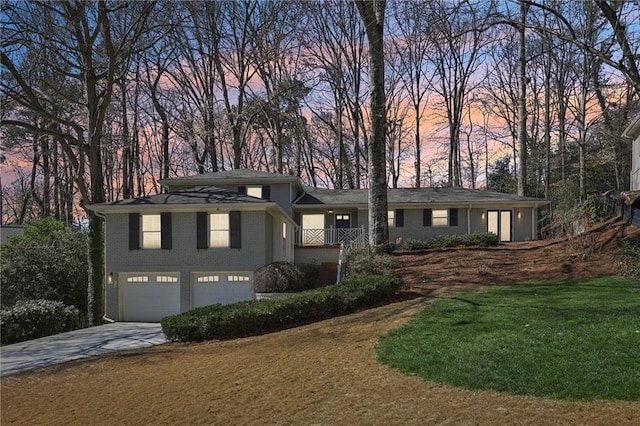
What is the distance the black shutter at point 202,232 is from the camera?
1750cm

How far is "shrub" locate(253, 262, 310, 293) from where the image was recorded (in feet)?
52.9

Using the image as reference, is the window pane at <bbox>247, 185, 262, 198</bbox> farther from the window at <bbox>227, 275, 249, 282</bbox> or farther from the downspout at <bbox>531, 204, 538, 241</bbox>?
the downspout at <bbox>531, 204, 538, 241</bbox>

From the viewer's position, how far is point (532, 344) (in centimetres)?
723

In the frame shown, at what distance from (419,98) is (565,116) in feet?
31.9

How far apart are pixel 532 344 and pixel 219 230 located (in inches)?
484

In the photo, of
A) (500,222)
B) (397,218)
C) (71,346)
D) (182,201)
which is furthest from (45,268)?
(500,222)

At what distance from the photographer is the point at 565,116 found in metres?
33.4

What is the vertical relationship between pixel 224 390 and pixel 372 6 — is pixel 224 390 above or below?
below

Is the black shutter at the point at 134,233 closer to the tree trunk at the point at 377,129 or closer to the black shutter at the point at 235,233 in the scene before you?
the black shutter at the point at 235,233

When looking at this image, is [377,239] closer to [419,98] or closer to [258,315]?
[258,315]

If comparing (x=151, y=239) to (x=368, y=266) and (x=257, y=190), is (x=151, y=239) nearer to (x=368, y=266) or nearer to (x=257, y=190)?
(x=368, y=266)

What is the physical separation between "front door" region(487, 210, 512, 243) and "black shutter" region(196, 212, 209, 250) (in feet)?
52.1

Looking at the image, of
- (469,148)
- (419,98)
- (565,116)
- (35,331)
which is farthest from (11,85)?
(469,148)

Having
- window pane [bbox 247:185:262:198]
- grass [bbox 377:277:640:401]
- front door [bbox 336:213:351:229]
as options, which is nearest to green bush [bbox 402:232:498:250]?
front door [bbox 336:213:351:229]
